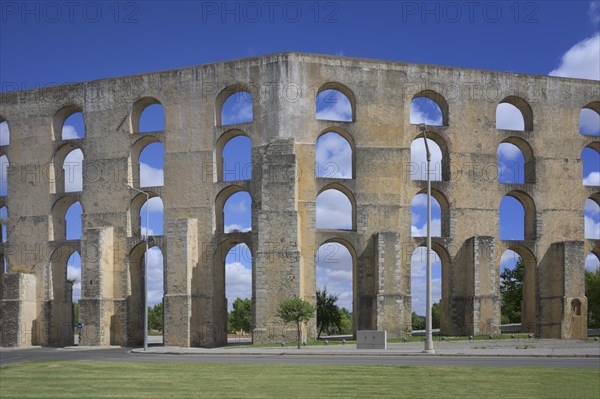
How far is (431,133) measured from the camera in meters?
39.1

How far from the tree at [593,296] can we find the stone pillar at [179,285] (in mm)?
28216

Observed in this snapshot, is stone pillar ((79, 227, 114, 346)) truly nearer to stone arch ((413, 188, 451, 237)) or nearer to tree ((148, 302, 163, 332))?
stone arch ((413, 188, 451, 237))

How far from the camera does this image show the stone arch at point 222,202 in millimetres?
38156

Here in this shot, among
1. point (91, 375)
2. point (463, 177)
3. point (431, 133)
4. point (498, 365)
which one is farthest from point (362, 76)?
point (91, 375)

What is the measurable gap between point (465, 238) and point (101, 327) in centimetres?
2028

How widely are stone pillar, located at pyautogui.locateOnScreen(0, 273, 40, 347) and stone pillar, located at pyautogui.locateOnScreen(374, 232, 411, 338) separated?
775 inches

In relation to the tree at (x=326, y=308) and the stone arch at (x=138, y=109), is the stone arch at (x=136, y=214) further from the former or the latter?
Result: the tree at (x=326, y=308)

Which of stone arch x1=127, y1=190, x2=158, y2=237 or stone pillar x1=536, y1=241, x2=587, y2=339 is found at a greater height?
stone arch x1=127, y1=190, x2=158, y2=237

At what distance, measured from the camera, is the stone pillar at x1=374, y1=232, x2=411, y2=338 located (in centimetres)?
3575

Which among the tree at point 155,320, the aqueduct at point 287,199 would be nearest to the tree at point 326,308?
the aqueduct at point 287,199

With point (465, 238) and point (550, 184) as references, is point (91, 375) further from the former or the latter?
point (550, 184)

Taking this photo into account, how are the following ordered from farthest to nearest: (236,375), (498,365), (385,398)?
(498,365)
(236,375)
(385,398)

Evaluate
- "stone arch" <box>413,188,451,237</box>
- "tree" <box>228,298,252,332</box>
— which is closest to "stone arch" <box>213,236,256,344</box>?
"stone arch" <box>413,188,451,237</box>

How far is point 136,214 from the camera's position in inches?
1576
